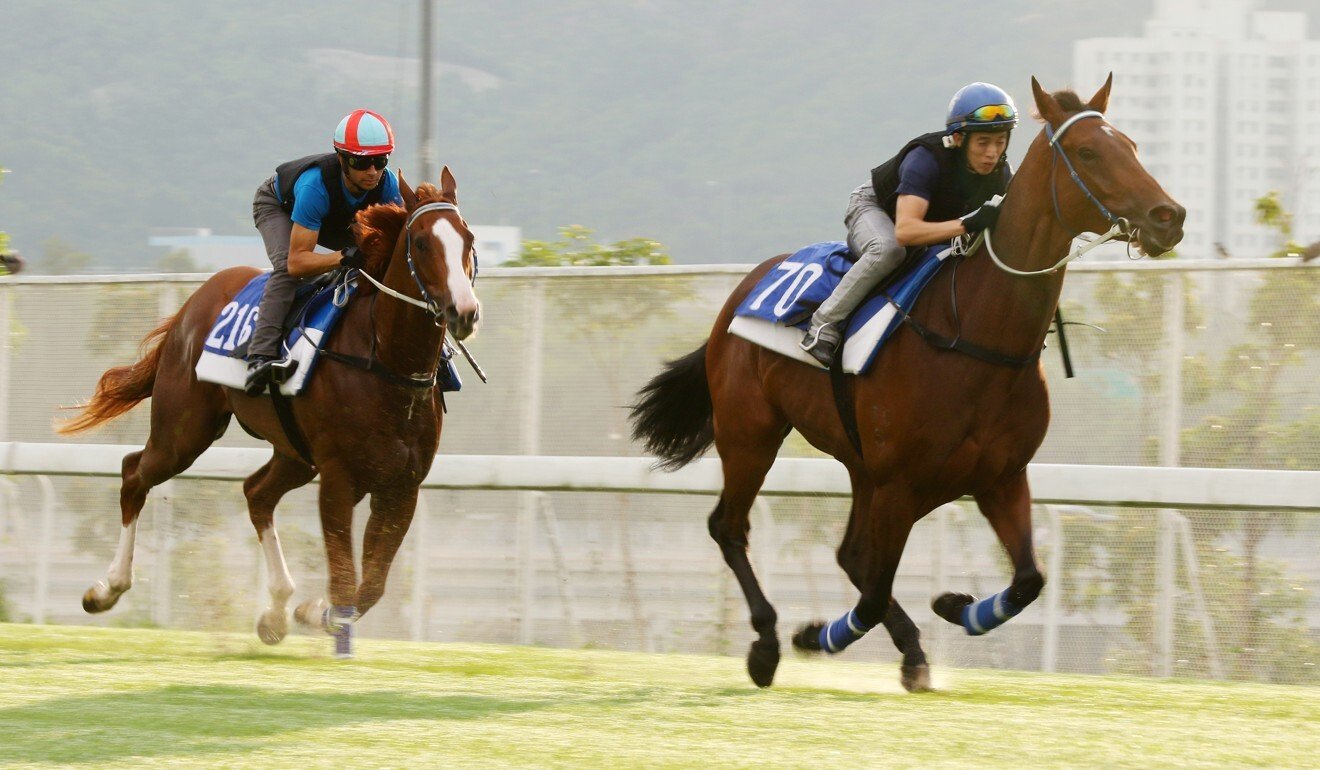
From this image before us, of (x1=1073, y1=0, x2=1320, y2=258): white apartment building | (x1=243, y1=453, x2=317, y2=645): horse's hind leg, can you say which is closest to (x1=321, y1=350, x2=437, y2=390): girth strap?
(x1=243, y1=453, x2=317, y2=645): horse's hind leg

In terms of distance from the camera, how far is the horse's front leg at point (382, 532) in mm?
6473

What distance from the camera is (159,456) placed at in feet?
24.7

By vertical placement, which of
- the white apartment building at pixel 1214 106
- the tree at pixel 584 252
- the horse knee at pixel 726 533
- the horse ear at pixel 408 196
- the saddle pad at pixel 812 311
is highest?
the white apartment building at pixel 1214 106

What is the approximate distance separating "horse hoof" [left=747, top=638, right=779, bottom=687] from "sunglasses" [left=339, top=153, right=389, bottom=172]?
2.43 metres

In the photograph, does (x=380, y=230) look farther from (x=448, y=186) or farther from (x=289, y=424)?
(x=289, y=424)

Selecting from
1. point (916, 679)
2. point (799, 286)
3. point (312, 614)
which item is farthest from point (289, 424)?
point (916, 679)

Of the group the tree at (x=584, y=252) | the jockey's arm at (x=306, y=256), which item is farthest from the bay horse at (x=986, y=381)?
the tree at (x=584, y=252)

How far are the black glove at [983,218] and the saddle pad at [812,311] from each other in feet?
0.62

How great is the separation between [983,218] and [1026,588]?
1.21 meters

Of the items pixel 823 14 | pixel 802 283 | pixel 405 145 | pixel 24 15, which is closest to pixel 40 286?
pixel 802 283

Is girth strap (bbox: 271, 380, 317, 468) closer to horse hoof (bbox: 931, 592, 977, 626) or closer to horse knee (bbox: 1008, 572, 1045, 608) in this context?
horse hoof (bbox: 931, 592, 977, 626)

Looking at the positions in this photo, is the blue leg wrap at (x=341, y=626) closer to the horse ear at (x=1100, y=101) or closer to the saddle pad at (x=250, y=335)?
the saddle pad at (x=250, y=335)

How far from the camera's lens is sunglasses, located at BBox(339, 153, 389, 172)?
6.53m

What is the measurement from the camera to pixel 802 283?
6125 millimetres
